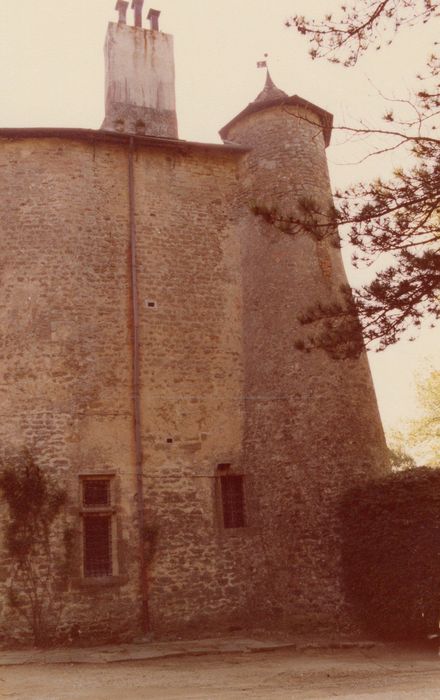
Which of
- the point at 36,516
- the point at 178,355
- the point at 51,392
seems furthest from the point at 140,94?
the point at 36,516

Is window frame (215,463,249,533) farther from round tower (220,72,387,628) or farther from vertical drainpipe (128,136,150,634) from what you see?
vertical drainpipe (128,136,150,634)

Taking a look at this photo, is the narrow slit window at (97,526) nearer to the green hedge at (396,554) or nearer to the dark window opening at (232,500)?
the dark window opening at (232,500)

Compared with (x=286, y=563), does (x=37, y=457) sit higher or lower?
higher

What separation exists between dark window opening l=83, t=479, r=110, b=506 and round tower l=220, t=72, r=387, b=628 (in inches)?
119

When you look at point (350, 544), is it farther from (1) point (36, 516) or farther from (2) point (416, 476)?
(1) point (36, 516)

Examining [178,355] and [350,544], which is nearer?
[350,544]

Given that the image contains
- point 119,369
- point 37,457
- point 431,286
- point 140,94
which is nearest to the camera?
point 431,286

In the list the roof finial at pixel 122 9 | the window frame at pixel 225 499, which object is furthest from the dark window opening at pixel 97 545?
the roof finial at pixel 122 9

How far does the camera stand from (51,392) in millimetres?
13297

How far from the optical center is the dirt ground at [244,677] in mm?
7875

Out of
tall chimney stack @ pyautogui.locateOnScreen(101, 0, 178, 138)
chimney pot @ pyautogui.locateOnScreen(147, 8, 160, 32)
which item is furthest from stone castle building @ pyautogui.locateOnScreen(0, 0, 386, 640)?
chimney pot @ pyautogui.locateOnScreen(147, 8, 160, 32)

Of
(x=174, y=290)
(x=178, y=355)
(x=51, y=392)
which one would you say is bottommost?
(x=51, y=392)

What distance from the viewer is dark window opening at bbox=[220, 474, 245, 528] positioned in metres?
14.0

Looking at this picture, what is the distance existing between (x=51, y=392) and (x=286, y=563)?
571 centimetres
